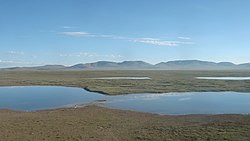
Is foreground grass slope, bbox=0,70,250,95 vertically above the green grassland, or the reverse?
foreground grass slope, bbox=0,70,250,95

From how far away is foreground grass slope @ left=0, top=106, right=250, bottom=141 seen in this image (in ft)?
69.0

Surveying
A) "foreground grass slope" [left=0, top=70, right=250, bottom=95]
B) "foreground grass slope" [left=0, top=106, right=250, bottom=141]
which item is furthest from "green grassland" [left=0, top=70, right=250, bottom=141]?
"foreground grass slope" [left=0, top=70, right=250, bottom=95]

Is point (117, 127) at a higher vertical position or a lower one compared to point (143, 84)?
lower

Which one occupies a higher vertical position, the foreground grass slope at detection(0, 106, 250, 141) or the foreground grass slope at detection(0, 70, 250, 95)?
the foreground grass slope at detection(0, 70, 250, 95)

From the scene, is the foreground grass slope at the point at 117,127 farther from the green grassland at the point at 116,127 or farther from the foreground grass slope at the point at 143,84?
the foreground grass slope at the point at 143,84

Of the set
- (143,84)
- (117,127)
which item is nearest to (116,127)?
(117,127)

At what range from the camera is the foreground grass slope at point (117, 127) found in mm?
21031

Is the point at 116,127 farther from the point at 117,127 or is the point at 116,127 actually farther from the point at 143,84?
the point at 143,84

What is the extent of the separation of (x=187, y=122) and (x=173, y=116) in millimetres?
3515

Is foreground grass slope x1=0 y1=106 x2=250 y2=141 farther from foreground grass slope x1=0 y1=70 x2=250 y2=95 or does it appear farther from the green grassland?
foreground grass slope x1=0 y1=70 x2=250 y2=95

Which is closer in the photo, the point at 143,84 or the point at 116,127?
the point at 116,127

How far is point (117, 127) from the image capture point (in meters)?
24.2

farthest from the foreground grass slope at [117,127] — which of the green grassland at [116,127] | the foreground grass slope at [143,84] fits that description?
the foreground grass slope at [143,84]

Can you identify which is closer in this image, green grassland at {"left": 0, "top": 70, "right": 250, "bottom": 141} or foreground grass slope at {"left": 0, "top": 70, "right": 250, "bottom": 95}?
green grassland at {"left": 0, "top": 70, "right": 250, "bottom": 141}
